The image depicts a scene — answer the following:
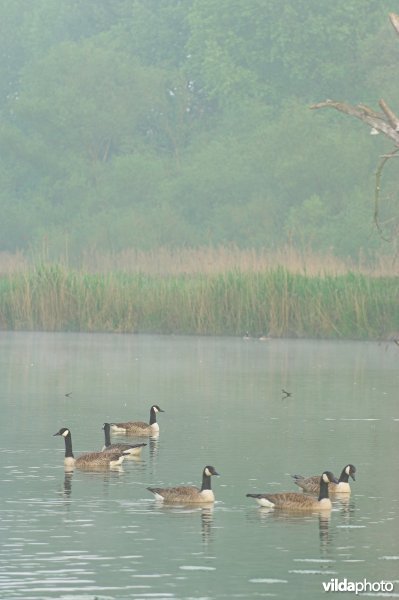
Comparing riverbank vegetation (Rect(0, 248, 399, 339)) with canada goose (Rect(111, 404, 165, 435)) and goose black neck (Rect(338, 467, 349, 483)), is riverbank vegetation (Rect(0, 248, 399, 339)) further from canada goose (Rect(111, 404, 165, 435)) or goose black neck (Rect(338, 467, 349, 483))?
goose black neck (Rect(338, 467, 349, 483))

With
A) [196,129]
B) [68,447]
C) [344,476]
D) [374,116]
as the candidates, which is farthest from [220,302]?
[196,129]

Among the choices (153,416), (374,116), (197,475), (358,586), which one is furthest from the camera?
(153,416)

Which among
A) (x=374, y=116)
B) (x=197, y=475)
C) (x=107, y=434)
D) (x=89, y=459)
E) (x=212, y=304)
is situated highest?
(x=212, y=304)

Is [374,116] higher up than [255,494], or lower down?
higher up

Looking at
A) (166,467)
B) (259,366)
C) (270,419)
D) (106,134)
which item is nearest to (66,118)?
(106,134)

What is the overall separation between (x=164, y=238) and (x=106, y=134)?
10.6m

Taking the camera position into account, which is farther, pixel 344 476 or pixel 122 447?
pixel 122 447

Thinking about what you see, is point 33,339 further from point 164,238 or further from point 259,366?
point 164,238

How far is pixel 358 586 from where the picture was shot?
12.5 meters

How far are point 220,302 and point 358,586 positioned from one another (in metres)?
30.1

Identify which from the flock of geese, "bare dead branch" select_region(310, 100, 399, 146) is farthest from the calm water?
"bare dead branch" select_region(310, 100, 399, 146)

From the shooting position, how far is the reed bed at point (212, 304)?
41281 millimetres

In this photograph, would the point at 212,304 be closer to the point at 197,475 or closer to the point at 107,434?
the point at 107,434

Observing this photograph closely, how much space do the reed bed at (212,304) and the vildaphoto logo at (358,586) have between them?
91.8ft
